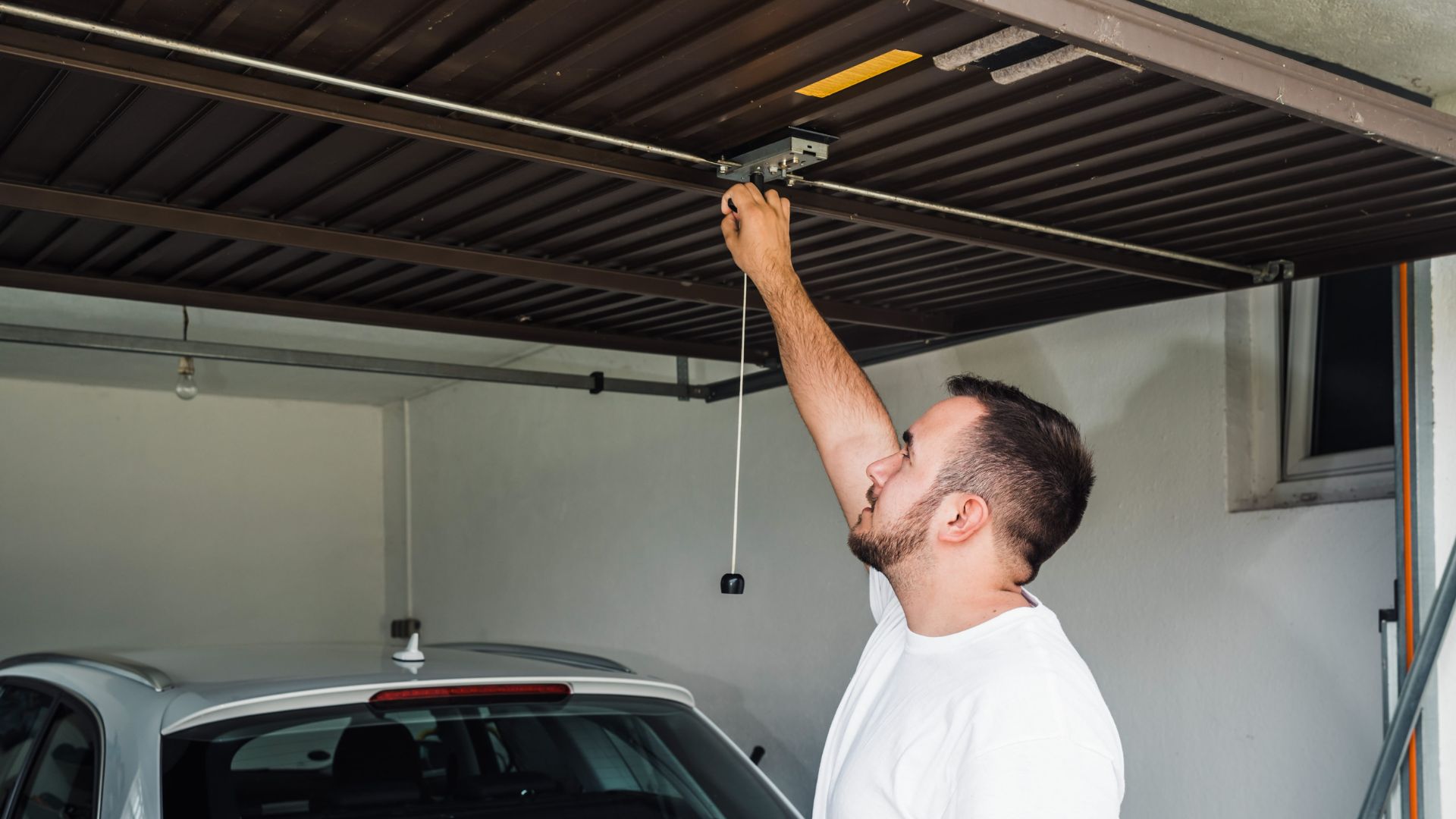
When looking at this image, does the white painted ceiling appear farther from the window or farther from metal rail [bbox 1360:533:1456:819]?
metal rail [bbox 1360:533:1456:819]

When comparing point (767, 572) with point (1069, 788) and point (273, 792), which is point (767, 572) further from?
point (1069, 788)

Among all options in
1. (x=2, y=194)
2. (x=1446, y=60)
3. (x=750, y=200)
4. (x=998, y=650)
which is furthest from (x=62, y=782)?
(x=1446, y=60)

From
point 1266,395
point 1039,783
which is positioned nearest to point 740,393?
point 1039,783

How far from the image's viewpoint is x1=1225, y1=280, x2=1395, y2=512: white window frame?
456 cm

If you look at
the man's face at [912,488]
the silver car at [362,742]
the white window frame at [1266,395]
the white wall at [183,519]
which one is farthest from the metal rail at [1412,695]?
the white wall at [183,519]

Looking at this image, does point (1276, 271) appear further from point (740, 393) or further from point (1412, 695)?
point (740, 393)

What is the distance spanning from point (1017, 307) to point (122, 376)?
27.0 feet

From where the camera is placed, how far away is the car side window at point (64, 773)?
2.90 meters

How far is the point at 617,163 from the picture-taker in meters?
2.95

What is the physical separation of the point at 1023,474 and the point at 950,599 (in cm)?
24

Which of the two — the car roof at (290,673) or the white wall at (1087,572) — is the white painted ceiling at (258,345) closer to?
the white wall at (1087,572)

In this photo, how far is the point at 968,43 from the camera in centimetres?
233

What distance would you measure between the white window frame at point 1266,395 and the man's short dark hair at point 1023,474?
268 centimetres

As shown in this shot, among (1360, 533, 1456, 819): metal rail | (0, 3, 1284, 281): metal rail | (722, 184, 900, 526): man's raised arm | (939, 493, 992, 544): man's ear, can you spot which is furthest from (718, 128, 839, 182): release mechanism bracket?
(1360, 533, 1456, 819): metal rail
